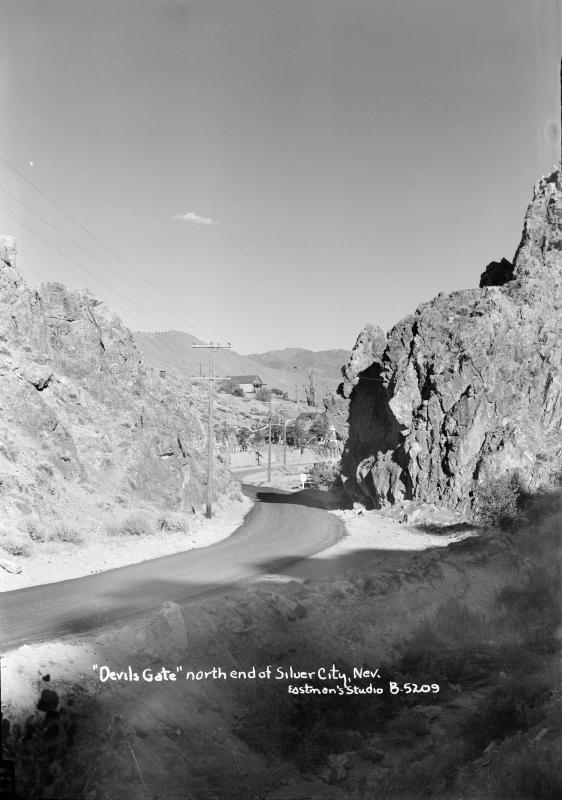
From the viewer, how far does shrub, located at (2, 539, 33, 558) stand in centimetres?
1959

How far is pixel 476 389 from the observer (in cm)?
→ 3378

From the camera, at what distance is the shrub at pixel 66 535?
862 inches

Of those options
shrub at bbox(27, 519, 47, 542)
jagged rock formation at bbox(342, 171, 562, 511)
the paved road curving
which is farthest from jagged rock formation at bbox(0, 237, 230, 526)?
jagged rock formation at bbox(342, 171, 562, 511)

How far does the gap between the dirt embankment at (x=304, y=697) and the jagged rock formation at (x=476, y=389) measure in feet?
50.0

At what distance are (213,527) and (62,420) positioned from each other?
8776 millimetres

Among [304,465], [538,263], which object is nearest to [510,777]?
[538,263]

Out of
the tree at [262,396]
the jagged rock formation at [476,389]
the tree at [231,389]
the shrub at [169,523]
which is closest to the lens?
the shrub at [169,523]

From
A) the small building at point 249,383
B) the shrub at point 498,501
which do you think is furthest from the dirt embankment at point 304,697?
the small building at point 249,383

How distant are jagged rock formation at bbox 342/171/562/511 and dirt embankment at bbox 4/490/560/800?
15245 mm

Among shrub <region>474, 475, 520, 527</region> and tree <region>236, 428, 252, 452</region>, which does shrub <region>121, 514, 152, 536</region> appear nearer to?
shrub <region>474, 475, 520, 527</region>

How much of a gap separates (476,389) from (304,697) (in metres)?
24.5

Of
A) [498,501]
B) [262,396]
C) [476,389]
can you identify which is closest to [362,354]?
[476,389]

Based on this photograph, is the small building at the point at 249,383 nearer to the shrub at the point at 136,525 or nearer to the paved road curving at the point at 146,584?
the paved road curving at the point at 146,584

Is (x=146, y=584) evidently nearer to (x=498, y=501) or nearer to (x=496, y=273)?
(x=498, y=501)
